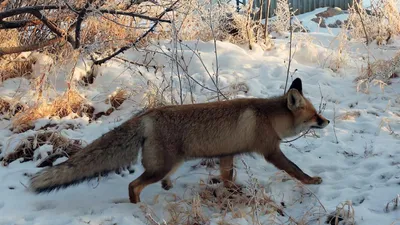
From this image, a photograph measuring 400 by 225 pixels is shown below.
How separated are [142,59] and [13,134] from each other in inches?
102

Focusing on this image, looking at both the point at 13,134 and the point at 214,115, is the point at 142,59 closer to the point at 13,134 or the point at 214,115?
the point at 13,134

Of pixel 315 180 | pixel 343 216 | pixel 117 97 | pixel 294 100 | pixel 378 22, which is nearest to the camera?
pixel 343 216

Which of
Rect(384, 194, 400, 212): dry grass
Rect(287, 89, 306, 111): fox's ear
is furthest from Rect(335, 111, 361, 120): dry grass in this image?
Rect(384, 194, 400, 212): dry grass

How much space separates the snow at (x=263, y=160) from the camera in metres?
3.36

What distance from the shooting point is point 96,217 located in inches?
130

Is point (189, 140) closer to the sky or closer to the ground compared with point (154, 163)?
closer to the sky

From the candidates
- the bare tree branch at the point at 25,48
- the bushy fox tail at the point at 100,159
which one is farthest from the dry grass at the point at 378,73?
the bare tree branch at the point at 25,48

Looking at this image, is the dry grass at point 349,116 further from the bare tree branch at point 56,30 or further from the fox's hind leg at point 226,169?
the bare tree branch at point 56,30

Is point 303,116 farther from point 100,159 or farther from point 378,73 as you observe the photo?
point 378,73

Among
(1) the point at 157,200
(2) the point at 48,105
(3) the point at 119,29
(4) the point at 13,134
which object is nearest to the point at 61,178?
(1) the point at 157,200

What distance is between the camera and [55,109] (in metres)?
5.51

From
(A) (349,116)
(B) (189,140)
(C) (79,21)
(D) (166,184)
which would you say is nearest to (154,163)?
(B) (189,140)

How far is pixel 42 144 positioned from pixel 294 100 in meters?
2.77

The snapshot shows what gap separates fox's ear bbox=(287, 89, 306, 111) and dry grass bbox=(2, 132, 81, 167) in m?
2.29
